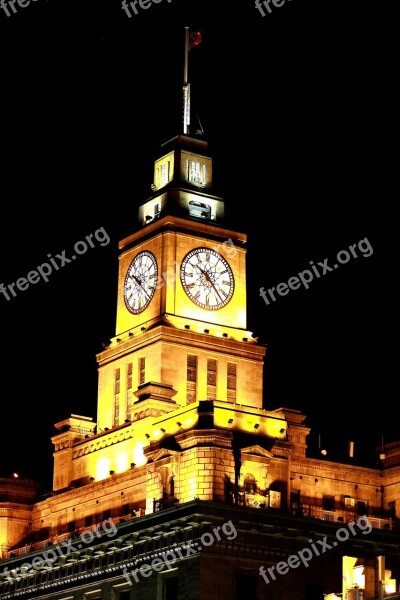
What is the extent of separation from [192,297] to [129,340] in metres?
6.19

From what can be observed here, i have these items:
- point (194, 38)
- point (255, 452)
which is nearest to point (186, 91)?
point (194, 38)

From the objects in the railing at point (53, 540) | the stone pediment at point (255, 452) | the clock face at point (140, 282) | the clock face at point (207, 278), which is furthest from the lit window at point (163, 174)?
the stone pediment at point (255, 452)

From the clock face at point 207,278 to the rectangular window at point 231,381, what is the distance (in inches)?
205

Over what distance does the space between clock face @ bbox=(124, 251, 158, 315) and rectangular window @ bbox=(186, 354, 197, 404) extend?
21.9ft

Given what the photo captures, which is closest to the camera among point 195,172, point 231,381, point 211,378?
point 211,378

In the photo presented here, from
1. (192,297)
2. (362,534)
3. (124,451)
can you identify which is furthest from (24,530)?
(362,534)

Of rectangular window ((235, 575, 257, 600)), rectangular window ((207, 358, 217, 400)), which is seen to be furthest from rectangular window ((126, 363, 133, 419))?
rectangular window ((235, 575, 257, 600))

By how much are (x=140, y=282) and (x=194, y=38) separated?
23361 millimetres

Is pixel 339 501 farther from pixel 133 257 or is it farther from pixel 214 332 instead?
pixel 133 257

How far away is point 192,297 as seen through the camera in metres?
126

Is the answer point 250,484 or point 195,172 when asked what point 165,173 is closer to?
point 195,172

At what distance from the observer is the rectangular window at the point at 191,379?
400ft

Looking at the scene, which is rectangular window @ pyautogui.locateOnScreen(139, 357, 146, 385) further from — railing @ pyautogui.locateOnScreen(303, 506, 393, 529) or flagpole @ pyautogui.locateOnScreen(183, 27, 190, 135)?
flagpole @ pyautogui.locateOnScreen(183, 27, 190, 135)

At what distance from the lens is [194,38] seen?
449ft
